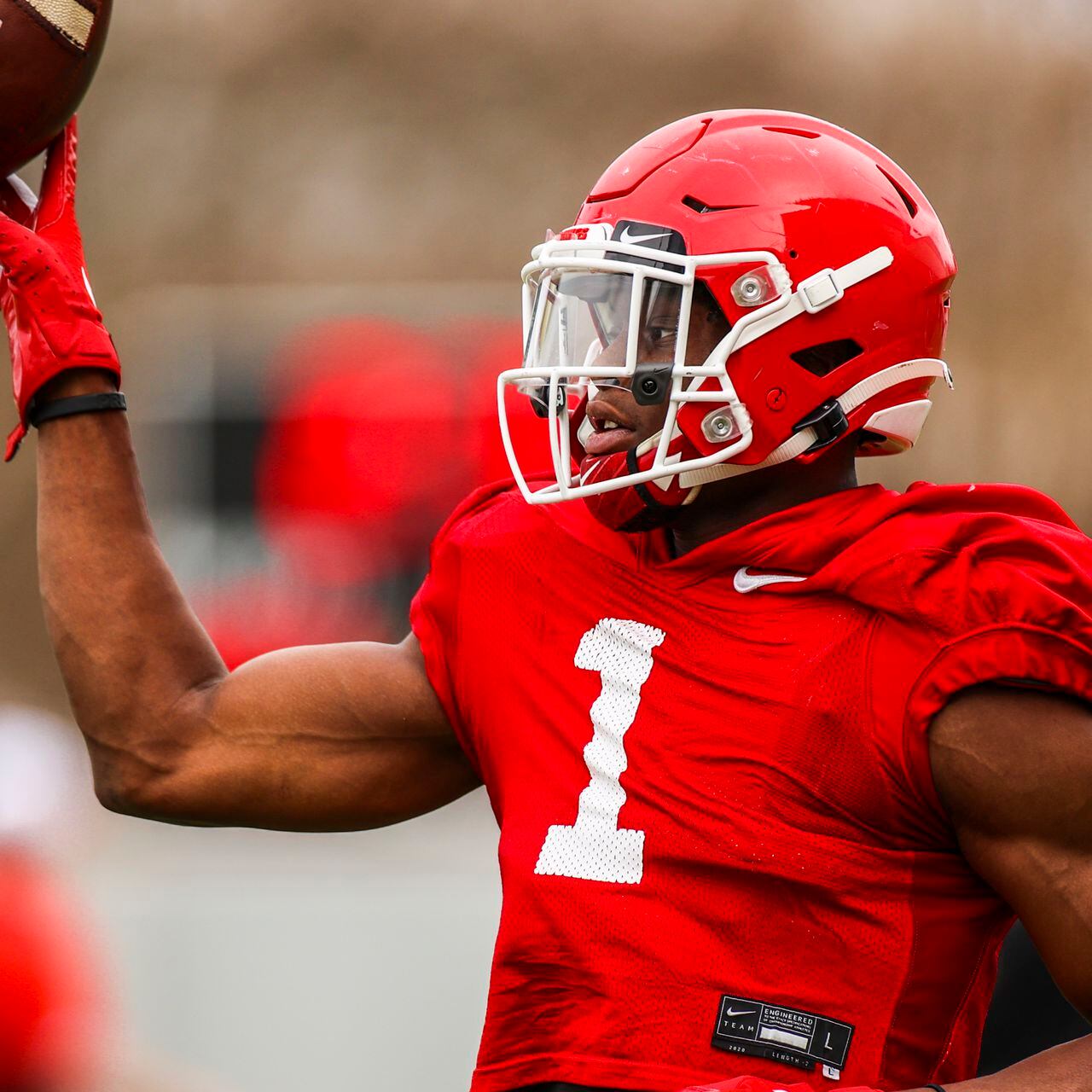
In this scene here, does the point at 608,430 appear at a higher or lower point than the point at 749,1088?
higher

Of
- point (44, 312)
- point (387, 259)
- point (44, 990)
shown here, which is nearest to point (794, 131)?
point (44, 312)

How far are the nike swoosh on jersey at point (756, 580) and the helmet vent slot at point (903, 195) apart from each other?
1.50 ft

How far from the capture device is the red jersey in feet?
5.57

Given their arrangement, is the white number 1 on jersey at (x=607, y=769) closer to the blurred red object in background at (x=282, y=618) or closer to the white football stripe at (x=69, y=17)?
the white football stripe at (x=69, y=17)

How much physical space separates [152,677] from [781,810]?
77 centimetres

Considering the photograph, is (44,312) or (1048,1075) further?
(44,312)

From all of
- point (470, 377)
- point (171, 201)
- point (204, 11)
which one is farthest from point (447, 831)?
point (204, 11)

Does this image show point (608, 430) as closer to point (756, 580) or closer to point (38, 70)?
point (756, 580)

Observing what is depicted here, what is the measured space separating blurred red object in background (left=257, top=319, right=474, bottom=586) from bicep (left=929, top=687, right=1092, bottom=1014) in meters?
6.94

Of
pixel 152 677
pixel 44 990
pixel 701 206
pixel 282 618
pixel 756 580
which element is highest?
pixel 701 206

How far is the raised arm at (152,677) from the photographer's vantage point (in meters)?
2.05

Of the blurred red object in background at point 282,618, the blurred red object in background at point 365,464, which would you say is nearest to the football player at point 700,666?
the blurred red object in background at point 282,618

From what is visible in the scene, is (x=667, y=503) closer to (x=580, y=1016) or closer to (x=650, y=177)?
(x=650, y=177)

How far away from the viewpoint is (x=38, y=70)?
2148 millimetres
